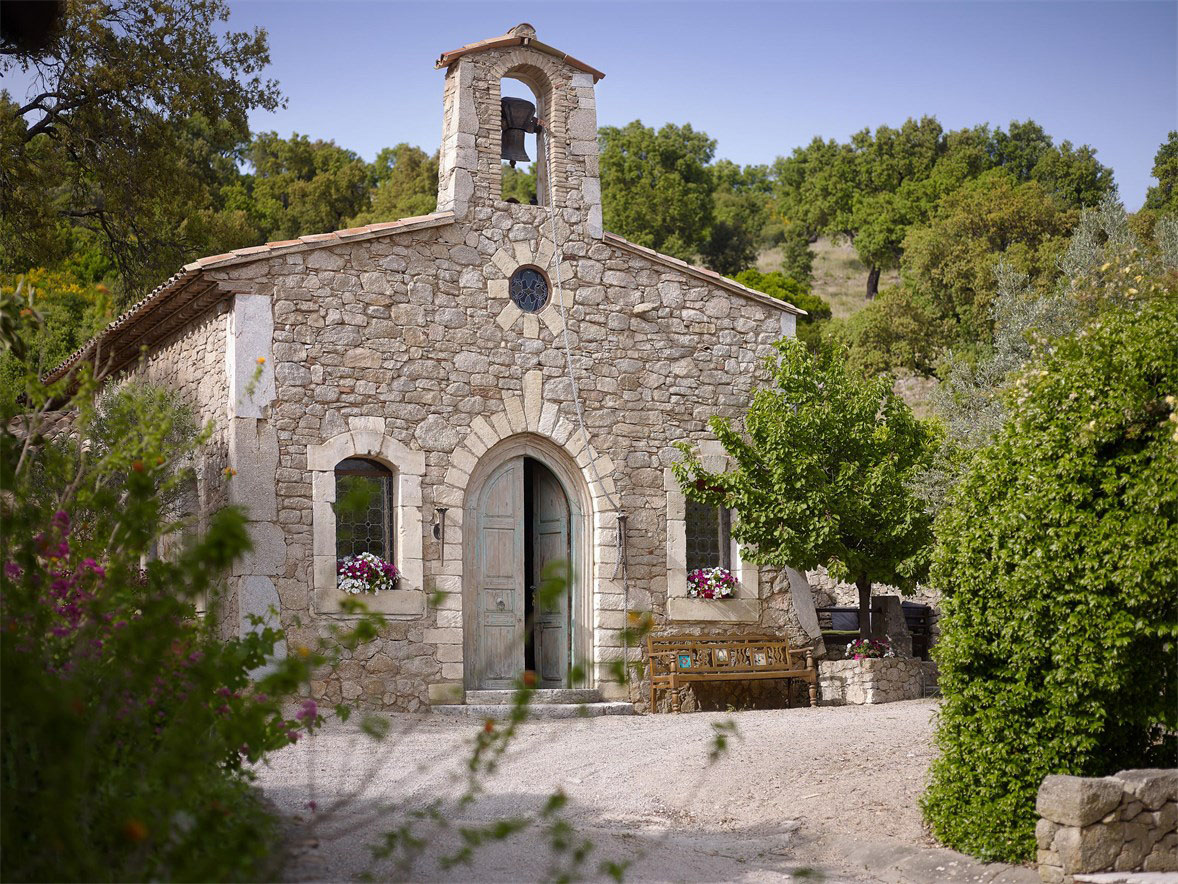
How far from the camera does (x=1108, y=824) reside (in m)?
6.69

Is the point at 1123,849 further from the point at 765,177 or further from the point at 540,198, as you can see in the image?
the point at 765,177

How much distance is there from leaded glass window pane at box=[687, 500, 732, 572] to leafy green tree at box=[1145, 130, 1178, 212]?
61.5 feet

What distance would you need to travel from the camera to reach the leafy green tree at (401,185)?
3041 cm

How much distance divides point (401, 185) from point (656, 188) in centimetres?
809

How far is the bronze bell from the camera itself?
13.2 m

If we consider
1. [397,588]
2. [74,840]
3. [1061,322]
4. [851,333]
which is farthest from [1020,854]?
[851,333]

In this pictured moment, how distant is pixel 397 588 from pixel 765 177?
4448cm

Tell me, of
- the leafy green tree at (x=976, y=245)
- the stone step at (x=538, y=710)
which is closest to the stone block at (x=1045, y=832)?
the stone step at (x=538, y=710)

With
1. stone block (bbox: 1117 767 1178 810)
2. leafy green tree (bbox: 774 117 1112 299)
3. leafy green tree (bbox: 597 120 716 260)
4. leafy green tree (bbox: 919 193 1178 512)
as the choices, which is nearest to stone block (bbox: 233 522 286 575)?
stone block (bbox: 1117 767 1178 810)

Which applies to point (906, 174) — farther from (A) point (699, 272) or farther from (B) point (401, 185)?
(A) point (699, 272)

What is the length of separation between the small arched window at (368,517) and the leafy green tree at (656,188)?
78.5 feet

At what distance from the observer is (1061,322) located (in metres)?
17.5

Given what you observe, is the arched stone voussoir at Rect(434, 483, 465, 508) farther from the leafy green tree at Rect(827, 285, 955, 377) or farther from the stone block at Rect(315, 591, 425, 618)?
the leafy green tree at Rect(827, 285, 955, 377)

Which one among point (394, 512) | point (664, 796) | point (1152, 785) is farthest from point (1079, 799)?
point (394, 512)
